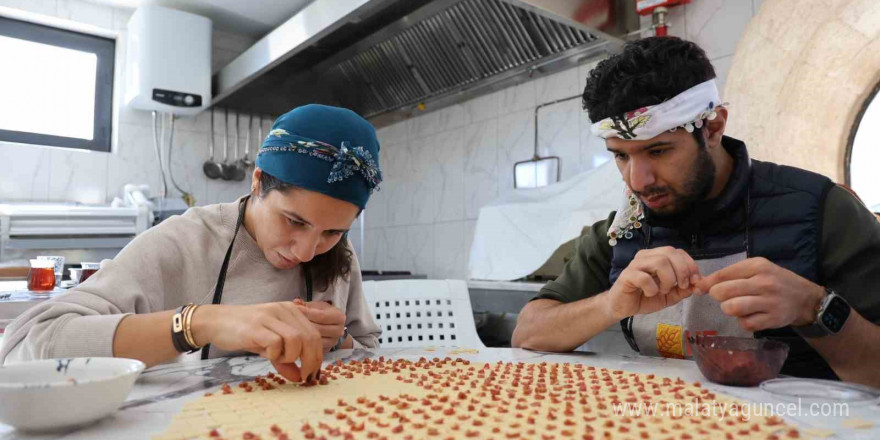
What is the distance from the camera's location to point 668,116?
1441 mm

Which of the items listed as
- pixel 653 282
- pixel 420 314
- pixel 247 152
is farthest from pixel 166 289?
pixel 247 152

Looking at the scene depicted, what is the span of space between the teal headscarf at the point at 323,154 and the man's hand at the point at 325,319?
267 mm

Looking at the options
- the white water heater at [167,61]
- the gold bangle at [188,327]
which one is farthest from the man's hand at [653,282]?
the white water heater at [167,61]

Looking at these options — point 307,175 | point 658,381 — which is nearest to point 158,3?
point 307,175

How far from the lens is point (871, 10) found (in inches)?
97.8

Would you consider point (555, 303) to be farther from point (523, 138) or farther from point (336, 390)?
point (523, 138)

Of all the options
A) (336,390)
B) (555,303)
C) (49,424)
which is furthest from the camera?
(555,303)

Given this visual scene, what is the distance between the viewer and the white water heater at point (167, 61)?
4227mm

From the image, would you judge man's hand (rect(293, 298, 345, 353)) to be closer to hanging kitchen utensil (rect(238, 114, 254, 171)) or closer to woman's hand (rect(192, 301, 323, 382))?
woman's hand (rect(192, 301, 323, 382))

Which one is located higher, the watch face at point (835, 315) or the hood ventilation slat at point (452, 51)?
the hood ventilation slat at point (452, 51)

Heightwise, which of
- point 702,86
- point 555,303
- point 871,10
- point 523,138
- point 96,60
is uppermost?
point 96,60

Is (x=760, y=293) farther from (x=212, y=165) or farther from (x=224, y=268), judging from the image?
(x=212, y=165)

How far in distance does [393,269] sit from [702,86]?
373 centimetres

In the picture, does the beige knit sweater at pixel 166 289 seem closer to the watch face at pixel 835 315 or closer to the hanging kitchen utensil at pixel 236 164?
the watch face at pixel 835 315
